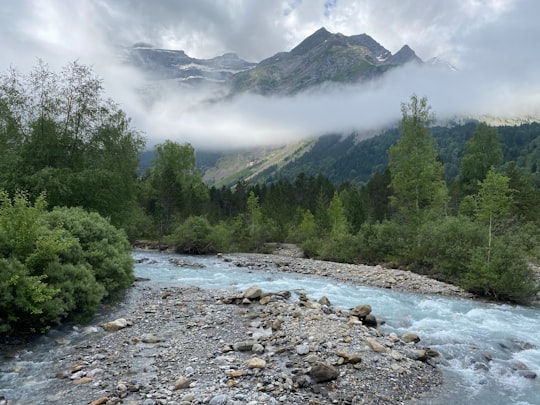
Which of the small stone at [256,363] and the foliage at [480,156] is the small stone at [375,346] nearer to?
the small stone at [256,363]

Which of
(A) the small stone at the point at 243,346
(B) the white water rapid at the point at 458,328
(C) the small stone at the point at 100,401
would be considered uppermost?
(C) the small stone at the point at 100,401

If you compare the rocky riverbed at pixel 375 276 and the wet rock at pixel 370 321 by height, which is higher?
the wet rock at pixel 370 321

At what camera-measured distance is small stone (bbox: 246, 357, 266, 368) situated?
1070 cm

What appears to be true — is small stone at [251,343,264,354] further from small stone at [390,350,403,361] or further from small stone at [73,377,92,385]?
small stone at [73,377,92,385]

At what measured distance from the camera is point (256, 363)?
35.3 ft

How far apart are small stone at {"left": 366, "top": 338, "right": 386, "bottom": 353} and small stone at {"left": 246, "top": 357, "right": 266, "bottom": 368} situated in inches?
152

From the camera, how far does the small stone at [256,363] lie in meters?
10.7

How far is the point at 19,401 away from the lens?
8.97 meters

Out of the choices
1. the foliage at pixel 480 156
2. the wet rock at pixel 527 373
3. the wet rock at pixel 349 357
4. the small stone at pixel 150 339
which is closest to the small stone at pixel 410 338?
the wet rock at pixel 527 373

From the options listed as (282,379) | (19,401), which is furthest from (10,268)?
(282,379)

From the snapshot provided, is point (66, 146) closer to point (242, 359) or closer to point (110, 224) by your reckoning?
point (110, 224)

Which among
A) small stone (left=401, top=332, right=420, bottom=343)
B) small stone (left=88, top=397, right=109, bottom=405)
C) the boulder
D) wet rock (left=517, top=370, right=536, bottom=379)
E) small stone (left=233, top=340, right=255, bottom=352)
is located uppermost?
small stone (left=88, top=397, right=109, bottom=405)

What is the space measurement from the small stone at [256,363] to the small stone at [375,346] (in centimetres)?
387

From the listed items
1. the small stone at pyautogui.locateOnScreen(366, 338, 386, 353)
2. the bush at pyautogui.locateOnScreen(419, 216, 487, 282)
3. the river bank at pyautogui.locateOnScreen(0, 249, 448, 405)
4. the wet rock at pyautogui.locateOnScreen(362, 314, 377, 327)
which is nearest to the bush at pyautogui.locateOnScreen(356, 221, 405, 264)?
the bush at pyautogui.locateOnScreen(419, 216, 487, 282)
